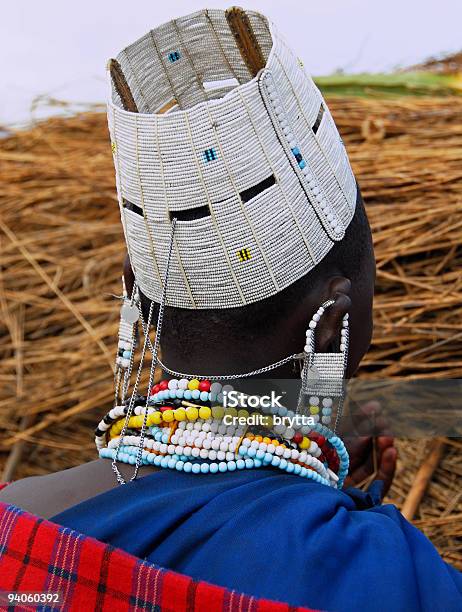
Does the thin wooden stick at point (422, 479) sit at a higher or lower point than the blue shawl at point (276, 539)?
lower

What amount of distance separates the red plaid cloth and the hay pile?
997 mm

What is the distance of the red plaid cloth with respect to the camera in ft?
3.07

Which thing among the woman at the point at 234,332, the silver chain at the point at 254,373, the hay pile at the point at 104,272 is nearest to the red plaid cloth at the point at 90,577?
the woman at the point at 234,332

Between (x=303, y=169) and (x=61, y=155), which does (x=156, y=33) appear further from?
(x=61, y=155)

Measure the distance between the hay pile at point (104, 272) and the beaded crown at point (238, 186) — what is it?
0.86m

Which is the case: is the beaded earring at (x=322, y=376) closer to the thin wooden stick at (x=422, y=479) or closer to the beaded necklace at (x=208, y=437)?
the beaded necklace at (x=208, y=437)

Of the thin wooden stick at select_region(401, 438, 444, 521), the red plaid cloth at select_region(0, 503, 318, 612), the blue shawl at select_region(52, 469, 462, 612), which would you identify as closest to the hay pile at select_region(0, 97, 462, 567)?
the thin wooden stick at select_region(401, 438, 444, 521)

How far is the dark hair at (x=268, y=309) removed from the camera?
1110 mm

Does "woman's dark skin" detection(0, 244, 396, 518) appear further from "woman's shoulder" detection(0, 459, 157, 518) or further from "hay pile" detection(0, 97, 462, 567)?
"hay pile" detection(0, 97, 462, 567)

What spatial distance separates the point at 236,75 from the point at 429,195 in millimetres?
993

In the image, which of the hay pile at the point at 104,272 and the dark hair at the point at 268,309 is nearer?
the dark hair at the point at 268,309

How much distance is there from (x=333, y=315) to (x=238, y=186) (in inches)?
8.7

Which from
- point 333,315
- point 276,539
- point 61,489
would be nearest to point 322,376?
point 333,315

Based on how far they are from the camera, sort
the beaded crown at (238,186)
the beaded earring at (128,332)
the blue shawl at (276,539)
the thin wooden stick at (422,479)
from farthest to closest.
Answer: the thin wooden stick at (422,479)
the beaded earring at (128,332)
the beaded crown at (238,186)
the blue shawl at (276,539)
